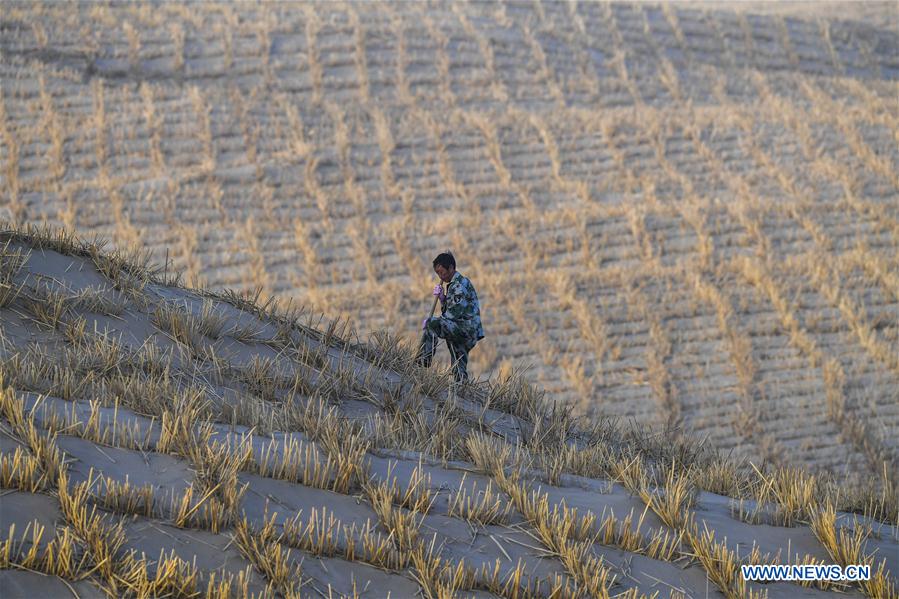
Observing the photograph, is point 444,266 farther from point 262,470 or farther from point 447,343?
point 262,470

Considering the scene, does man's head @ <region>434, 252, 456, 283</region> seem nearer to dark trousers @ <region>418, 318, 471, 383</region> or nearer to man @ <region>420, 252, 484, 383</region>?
man @ <region>420, 252, 484, 383</region>

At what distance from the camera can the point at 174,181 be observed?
15.3 m

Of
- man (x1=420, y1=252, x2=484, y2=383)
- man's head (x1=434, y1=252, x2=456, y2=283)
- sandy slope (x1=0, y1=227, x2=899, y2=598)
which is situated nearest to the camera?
sandy slope (x1=0, y1=227, x2=899, y2=598)

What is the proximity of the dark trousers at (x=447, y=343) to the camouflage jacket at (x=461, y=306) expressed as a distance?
0.05 meters

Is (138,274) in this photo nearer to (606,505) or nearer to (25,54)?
(606,505)

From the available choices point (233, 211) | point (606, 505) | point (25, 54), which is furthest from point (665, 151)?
point (606, 505)

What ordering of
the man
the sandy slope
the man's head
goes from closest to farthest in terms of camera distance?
the sandy slope, the man's head, the man

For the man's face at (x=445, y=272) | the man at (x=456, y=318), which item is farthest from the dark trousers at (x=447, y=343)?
the man's face at (x=445, y=272)

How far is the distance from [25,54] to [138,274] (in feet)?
44.6

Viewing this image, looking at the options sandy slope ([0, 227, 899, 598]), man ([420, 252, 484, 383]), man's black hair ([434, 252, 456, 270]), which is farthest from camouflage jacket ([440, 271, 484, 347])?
sandy slope ([0, 227, 899, 598])

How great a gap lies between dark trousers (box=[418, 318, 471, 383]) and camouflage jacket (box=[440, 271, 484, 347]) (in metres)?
0.05

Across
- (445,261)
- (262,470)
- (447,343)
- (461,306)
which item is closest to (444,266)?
(445,261)

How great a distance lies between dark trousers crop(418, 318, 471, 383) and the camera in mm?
6906

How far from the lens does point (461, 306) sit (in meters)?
6.93
